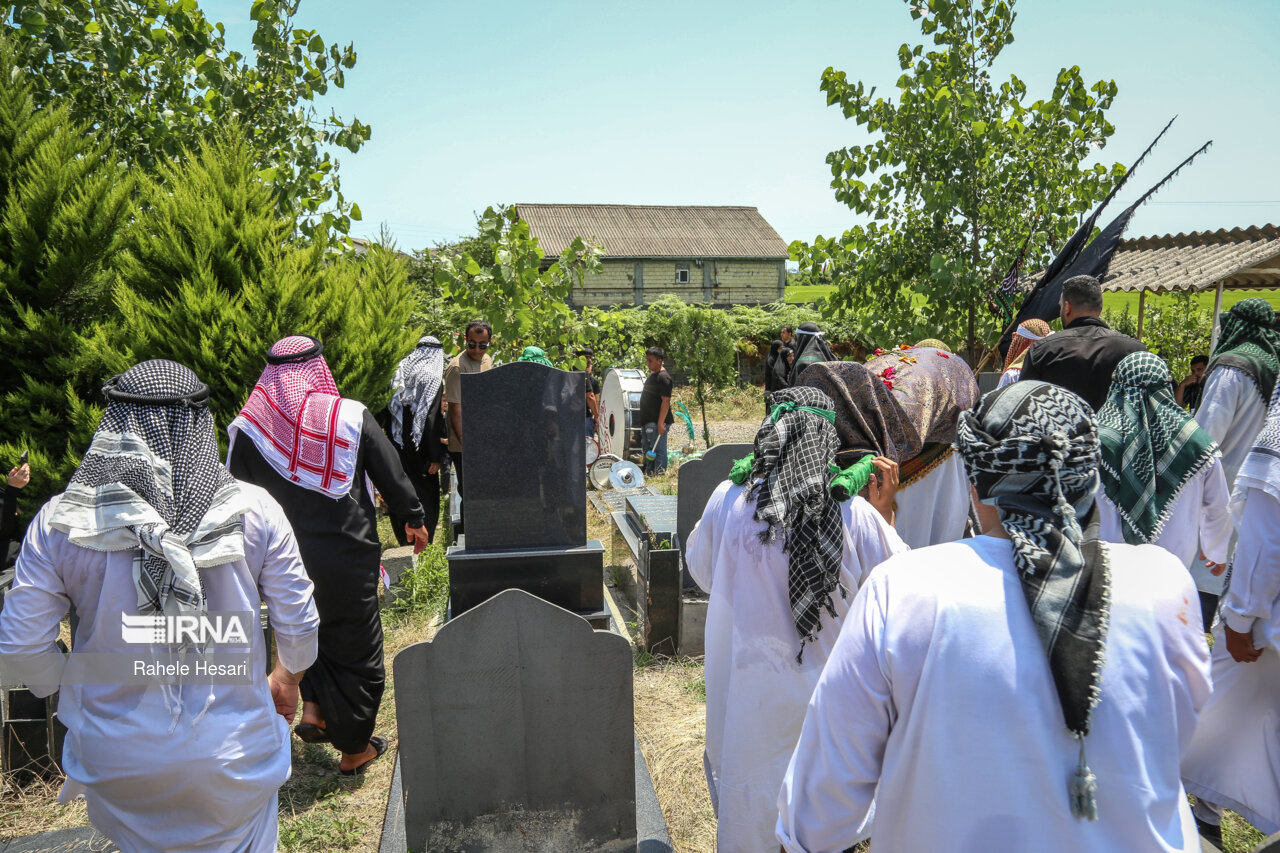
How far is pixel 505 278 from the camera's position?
7.83 m

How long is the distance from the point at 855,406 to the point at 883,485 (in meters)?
0.57

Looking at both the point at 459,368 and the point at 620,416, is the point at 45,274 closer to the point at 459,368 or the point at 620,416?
the point at 459,368

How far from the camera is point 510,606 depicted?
2846 mm

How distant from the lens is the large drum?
11812 mm

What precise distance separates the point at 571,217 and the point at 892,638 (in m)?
37.6

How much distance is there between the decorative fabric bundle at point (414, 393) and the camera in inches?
287

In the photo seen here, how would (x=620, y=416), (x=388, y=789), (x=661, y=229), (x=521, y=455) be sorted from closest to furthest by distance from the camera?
(x=388, y=789) < (x=521, y=455) < (x=620, y=416) < (x=661, y=229)

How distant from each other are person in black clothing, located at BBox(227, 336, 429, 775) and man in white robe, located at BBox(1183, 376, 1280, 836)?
3.50 metres

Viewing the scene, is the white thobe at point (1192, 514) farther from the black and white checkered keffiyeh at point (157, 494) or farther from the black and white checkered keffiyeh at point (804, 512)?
the black and white checkered keffiyeh at point (157, 494)

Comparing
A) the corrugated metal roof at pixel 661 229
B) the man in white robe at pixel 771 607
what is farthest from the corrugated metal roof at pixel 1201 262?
the corrugated metal roof at pixel 661 229

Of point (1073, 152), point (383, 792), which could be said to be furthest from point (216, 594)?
point (1073, 152)

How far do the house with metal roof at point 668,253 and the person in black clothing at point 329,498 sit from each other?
30535 mm

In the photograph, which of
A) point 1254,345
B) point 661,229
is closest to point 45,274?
point 1254,345

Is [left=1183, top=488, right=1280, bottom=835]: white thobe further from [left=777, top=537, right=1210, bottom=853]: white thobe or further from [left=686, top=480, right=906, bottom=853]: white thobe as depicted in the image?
[left=777, top=537, right=1210, bottom=853]: white thobe
